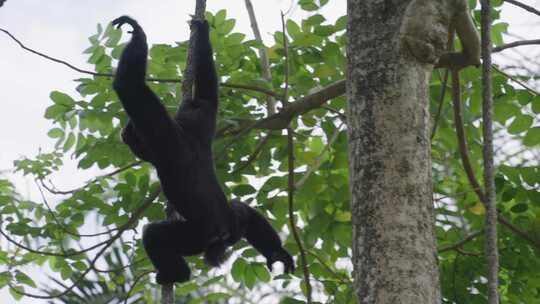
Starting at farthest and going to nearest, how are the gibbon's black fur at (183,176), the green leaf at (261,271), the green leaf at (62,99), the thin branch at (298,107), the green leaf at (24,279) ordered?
the green leaf at (24,279)
the green leaf at (62,99)
the green leaf at (261,271)
the thin branch at (298,107)
the gibbon's black fur at (183,176)

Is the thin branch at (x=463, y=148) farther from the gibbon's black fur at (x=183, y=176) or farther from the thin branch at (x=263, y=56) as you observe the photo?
the thin branch at (x=263, y=56)

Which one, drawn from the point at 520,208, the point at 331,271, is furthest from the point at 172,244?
the point at 520,208

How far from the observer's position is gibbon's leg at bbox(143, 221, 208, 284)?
17.4 ft

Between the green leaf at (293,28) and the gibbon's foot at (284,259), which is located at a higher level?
the green leaf at (293,28)

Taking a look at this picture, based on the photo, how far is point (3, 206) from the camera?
657 cm

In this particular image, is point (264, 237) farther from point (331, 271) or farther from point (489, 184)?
point (489, 184)

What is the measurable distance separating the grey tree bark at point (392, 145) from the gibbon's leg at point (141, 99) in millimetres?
1990

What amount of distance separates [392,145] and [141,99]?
8.31ft

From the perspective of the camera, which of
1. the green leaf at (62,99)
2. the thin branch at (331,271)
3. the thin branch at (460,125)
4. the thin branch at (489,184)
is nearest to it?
the thin branch at (489,184)

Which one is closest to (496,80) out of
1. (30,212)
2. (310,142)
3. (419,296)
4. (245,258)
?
(310,142)

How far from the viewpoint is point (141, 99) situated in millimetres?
5082

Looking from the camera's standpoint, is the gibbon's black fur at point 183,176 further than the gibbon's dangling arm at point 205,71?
No

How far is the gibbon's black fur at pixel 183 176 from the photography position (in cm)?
507

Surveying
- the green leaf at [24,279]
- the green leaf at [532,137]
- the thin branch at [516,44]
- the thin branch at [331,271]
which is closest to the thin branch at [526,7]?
the thin branch at [516,44]
